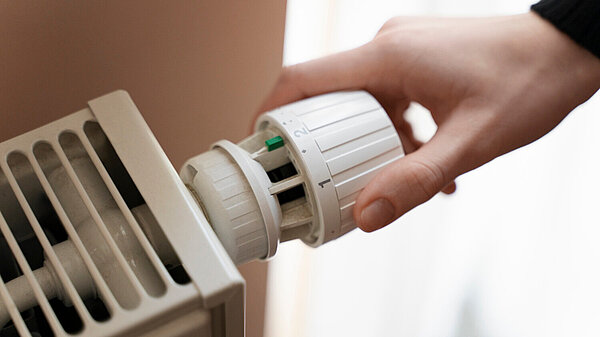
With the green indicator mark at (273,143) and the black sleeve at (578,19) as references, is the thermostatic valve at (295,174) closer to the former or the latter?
the green indicator mark at (273,143)

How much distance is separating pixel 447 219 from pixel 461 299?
0.12 metres

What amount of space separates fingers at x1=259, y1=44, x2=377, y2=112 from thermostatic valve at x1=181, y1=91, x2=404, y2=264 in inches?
2.7

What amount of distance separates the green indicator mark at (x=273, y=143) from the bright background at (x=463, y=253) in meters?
0.26

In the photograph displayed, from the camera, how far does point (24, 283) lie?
1.28 ft

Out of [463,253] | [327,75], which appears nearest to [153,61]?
[327,75]

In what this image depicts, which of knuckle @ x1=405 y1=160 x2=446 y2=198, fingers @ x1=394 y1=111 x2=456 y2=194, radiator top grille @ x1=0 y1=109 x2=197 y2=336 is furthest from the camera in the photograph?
fingers @ x1=394 y1=111 x2=456 y2=194

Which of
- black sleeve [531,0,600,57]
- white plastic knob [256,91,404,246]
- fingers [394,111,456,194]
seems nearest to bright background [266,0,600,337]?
fingers [394,111,456,194]

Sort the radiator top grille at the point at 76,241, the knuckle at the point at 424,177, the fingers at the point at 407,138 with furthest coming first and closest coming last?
the fingers at the point at 407,138, the knuckle at the point at 424,177, the radiator top grille at the point at 76,241

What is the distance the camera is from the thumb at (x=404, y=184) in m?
0.46

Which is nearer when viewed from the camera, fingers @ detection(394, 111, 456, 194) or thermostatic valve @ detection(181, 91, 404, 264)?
thermostatic valve @ detection(181, 91, 404, 264)

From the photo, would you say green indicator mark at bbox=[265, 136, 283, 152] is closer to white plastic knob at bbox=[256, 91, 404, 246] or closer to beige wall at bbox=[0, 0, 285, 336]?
white plastic knob at bbox=[256, 91, 404, 246]

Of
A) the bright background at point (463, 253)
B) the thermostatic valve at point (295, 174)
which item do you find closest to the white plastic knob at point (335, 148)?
the thermostatic valve at point (295, 174)

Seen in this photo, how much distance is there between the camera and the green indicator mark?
46 centimetres

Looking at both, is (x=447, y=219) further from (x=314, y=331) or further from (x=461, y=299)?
(x=314, y=331)
